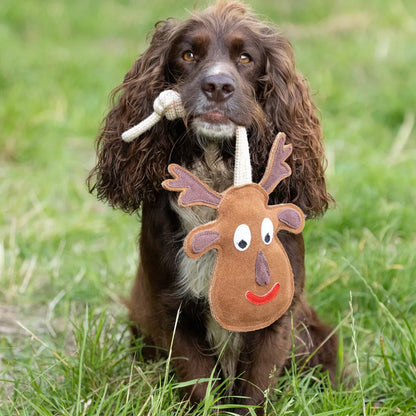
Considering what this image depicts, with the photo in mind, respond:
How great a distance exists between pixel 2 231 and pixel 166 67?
2.14m

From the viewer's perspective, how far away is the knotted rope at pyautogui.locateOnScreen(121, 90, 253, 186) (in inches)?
98.8

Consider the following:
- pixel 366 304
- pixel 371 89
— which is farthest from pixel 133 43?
pixel 366 304

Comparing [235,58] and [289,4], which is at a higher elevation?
[235,58]

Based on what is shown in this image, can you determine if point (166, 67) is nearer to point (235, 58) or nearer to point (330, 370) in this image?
point (235, 58)

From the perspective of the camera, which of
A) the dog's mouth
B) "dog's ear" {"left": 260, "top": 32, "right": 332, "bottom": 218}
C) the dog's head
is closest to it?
the dog's mouth

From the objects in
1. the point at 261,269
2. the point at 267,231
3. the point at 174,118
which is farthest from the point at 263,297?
the point at 174,118

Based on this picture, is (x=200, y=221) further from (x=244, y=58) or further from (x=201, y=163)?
(x=244, y=58)

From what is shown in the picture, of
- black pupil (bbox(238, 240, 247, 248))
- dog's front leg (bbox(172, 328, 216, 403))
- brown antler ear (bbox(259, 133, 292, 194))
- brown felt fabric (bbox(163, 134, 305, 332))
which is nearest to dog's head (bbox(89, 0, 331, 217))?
brown antler ear (bbox(259, 133, 292, 194))

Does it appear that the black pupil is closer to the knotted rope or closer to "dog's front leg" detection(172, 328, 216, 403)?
the knotted rope

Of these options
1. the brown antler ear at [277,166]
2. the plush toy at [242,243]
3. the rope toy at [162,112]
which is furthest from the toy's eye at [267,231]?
the rope toy at [162,112]

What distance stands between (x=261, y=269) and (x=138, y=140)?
2.35 feet

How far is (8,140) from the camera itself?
5.70 metres

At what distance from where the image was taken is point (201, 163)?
2.77 metres

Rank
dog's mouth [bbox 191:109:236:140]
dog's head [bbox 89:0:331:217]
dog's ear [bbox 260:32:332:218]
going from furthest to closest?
dog's ear [bbox 260:32:332:218] → dog's head [bbox 89:0:331:217] → dog's mouth [bbox 191:109:236:140]
